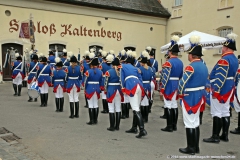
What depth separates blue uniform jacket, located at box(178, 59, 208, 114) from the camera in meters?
5.13

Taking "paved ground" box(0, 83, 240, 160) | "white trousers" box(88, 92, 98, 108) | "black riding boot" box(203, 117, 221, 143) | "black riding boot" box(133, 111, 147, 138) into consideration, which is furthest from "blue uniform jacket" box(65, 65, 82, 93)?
"black riding boot" box(203, 117, 221, 143)

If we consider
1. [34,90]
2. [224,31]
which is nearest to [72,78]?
[34,90]

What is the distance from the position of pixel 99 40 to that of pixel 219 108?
15907 mm

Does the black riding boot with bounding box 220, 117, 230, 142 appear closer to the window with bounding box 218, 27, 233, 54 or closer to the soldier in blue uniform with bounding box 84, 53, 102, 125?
the soldier in blue uniform with bounding box 84, 53, 102, 125

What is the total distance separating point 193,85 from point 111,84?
2.48 metres

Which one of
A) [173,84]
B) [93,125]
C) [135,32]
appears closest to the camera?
[173,84]

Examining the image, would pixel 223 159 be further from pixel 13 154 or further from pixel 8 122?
pixel 8 122

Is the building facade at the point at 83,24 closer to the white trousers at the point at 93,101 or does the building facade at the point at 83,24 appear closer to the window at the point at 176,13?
the window at the point at 176,13

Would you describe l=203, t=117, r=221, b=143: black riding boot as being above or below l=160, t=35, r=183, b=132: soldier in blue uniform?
below

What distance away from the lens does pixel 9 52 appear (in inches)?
656

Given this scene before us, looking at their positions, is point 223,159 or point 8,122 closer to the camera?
point 223,159

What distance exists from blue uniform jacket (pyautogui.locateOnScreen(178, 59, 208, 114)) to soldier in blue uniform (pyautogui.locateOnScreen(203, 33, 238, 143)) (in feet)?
3.02

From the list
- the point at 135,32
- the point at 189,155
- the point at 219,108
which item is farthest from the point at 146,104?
the point at 135,32

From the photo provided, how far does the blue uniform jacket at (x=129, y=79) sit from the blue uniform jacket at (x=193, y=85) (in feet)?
4.74
